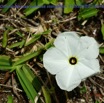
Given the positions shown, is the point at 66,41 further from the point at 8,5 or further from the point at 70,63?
the point at 8,5

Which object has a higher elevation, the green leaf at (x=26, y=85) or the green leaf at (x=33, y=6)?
the green leaf at (x=33, y=6)

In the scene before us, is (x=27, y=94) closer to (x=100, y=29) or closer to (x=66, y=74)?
(x=66, y=74)

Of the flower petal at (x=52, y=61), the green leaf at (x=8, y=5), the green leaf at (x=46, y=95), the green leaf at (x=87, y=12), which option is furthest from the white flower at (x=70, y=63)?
the green leaf at (x=8, y=5)

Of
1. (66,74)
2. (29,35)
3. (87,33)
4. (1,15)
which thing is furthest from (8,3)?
(66,74)

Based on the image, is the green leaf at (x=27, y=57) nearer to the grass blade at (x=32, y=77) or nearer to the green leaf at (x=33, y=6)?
the grass blade at (x=32, y=77)

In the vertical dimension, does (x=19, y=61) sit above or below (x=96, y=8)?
below

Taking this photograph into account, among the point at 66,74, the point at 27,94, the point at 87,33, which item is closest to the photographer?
the point at 66,74
